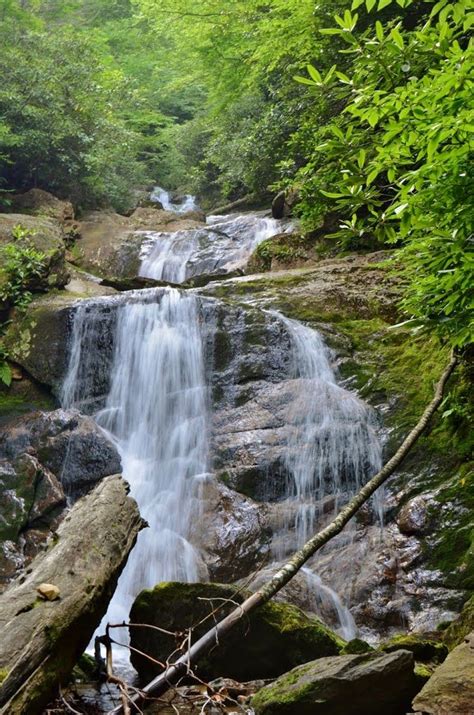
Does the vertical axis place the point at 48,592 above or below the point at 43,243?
below

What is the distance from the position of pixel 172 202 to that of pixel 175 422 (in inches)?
600

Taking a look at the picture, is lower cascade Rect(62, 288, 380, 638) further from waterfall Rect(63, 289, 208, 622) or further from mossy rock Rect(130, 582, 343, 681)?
mossy rock Rect(130, 582, 343, 681)

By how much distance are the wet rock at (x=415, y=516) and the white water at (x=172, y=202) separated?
16.9 m

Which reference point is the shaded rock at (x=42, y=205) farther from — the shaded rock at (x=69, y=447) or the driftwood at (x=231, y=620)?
the driftwood at (x=231, y=620)

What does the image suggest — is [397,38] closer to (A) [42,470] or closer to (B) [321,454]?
(B) [321,454]

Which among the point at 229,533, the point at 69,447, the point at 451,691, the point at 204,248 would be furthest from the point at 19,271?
the point at 451,691

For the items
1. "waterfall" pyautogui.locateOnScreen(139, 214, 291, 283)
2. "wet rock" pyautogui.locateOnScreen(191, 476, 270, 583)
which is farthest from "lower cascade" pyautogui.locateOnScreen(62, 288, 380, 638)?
"waterfall" pyautogui.locateOnScreen(139, 214, 291, 283)

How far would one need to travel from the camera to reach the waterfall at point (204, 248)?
48.2ft

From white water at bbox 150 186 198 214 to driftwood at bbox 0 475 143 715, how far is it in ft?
62.8

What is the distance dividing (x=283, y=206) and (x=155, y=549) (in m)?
10.2

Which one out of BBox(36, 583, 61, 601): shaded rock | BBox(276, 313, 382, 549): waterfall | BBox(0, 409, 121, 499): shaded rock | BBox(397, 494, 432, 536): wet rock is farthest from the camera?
BBox(0, 409, 121, 499): shaded rock

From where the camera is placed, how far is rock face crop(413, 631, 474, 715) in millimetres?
2566

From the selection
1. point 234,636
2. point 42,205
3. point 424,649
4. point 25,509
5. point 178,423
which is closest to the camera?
point 424,649

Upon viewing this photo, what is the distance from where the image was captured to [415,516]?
6934 mm
